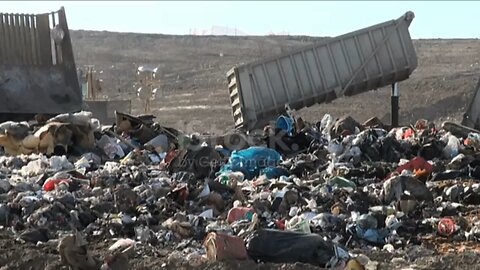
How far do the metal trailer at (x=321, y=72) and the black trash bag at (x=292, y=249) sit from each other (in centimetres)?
879

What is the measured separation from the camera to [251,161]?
390 inches

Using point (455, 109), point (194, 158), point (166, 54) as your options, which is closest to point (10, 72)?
point (194, 158)

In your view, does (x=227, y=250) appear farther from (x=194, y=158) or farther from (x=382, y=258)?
(x=194, y=158)

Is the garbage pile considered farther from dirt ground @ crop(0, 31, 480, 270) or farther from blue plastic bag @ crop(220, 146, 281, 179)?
dirt ground @ crop(0, 31, 480, 270)

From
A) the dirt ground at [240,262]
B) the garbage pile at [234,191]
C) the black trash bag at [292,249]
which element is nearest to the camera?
the dirt ground at [240,262]

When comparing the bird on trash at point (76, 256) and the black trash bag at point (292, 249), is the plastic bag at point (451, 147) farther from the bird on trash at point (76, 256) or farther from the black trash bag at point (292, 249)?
the bird on trash at point (76, 256)

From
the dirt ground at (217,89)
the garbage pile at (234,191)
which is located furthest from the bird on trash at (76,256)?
the dirt ground at (217,89)

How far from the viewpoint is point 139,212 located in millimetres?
7398

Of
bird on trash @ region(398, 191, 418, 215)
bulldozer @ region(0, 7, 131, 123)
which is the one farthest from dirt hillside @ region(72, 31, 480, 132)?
bird on trash @ region(398, 191, 418, 215)

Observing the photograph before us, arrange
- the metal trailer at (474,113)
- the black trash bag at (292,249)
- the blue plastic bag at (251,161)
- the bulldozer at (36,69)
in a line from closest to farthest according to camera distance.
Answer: the black trash bag at (292,249) → the blue plastic bag at (251,161) → the bulldozer at (36,69) → the metal trailer at (474,113)

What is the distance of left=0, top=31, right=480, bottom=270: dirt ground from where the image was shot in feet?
19.2

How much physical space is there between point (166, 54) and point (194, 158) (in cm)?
3237

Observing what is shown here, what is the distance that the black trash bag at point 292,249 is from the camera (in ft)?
18.5

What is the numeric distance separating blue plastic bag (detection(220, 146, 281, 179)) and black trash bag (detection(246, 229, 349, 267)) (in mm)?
3884
